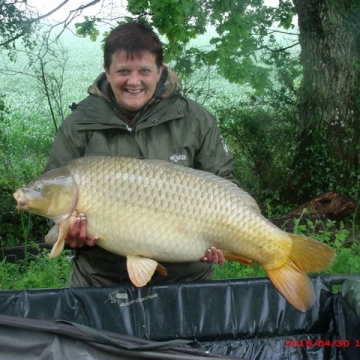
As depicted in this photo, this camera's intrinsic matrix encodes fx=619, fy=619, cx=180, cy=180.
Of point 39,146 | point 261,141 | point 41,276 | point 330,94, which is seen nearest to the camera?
point 41,276

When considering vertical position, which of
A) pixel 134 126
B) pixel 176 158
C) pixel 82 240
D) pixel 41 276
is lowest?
pixel 41 276

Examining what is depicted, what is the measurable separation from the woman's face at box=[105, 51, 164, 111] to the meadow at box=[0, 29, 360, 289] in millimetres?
1227

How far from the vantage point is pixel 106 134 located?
1.84 m

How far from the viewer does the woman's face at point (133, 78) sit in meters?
1.79

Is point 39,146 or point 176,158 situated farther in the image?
point 39,146

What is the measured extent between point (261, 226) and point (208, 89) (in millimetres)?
3817

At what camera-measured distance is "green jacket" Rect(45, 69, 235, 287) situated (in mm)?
1833

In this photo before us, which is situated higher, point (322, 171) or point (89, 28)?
point (89, 28)

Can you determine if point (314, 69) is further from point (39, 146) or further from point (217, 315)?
point (217, 315)

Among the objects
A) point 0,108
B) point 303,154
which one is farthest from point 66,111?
point 303,154

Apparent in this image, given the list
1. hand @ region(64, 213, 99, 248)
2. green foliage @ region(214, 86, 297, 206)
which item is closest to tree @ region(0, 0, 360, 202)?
green foliage @ region(214, 86, 297, 206)

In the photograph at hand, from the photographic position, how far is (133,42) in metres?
1.80

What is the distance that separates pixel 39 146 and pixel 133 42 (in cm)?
444

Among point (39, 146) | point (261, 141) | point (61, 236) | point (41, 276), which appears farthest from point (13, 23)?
point (61, 236)
